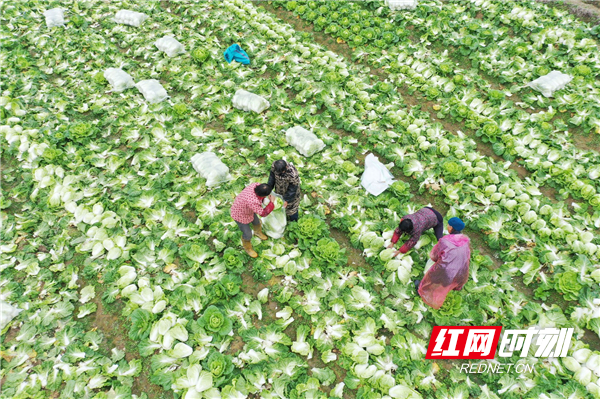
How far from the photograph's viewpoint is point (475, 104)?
7402 millimetres

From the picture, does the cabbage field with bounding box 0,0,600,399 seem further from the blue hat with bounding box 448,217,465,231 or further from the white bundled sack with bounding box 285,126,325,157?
the blue hat with bounding box 448,217,465,231

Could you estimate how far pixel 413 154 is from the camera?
6.54 m

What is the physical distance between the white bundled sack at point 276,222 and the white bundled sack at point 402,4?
8298 millimetres

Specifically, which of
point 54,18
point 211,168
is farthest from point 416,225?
point 54,18

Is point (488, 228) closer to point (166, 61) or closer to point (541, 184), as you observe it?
point (541, 184)

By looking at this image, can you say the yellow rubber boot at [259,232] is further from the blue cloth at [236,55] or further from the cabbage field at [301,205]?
the blue cloth at [236,55]

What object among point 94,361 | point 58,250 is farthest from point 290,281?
point 58,250

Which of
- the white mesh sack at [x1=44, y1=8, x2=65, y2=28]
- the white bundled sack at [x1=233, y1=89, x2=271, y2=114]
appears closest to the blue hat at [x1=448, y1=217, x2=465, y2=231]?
the white bundled sack at [x1=233, y1=89, x2=271, y2=114]

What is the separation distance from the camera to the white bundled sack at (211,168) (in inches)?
236

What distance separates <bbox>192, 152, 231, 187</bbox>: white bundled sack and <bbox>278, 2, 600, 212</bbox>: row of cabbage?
3689 millimetres

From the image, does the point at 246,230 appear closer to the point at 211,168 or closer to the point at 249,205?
the point at 249,205

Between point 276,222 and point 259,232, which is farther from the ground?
point 276,222

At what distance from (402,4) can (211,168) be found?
8281 mm

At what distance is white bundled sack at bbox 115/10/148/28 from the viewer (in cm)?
1004
